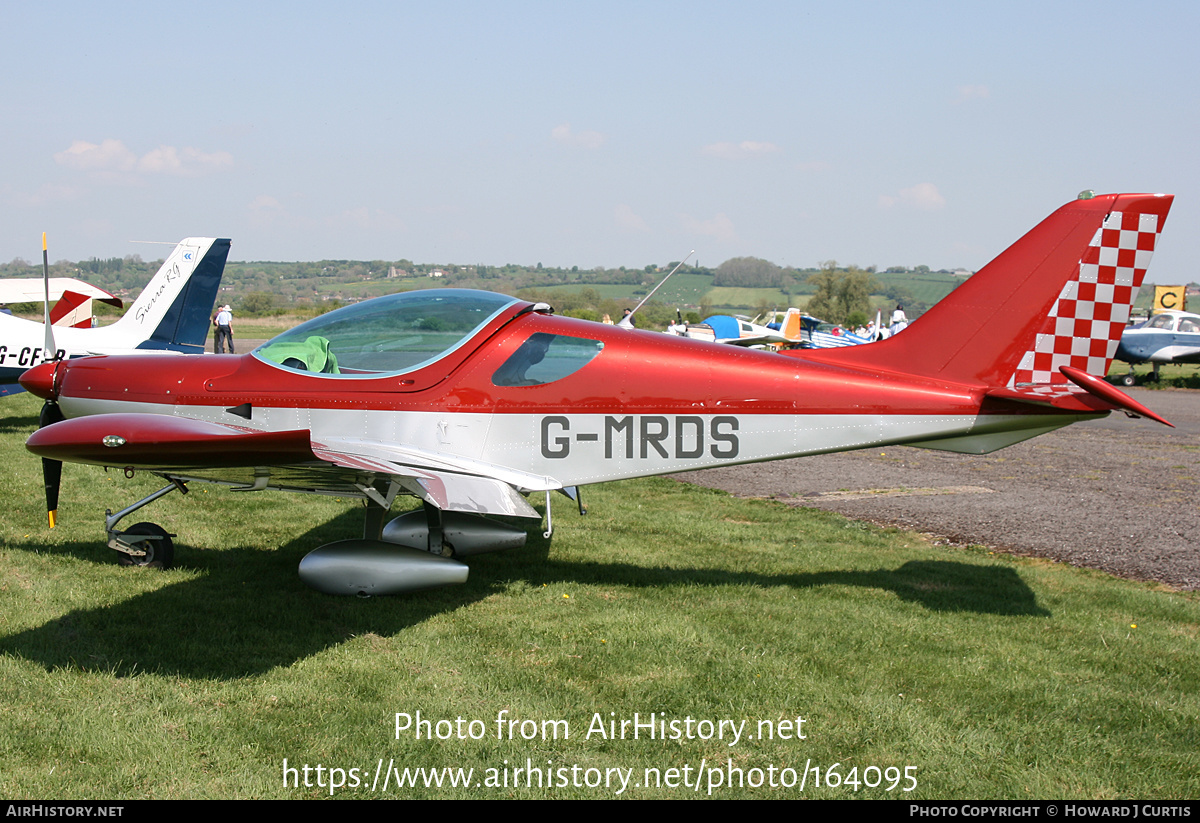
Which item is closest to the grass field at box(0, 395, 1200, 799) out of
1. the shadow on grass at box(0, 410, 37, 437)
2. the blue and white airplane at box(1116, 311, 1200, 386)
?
the shadow on grass at box(0, 410, 37, 437)

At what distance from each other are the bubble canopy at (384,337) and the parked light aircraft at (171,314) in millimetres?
8682

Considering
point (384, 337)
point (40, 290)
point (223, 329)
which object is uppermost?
point (40, 290)

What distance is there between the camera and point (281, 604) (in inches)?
215

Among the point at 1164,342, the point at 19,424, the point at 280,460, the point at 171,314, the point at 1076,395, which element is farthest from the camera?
the point at 1164,342

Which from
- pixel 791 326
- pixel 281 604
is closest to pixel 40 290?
pixel 281 604

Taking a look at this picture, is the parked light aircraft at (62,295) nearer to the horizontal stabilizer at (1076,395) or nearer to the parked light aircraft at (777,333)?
the horizontal stabilizer at (1076,395)

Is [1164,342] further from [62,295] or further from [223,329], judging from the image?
[223,329]

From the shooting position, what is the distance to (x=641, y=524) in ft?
26.5

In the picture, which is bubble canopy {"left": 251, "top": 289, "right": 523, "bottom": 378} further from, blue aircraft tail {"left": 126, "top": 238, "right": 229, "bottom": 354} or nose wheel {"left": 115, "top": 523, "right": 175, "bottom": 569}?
blue aircraft tail {"left": 126, "top": 238, "right": 229, "bottom": 354}

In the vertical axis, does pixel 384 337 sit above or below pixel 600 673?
above

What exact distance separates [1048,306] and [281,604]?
537 centimetres

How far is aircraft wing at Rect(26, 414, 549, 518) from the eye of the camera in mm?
3967

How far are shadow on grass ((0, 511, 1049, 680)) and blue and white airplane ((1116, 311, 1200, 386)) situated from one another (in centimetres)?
2379

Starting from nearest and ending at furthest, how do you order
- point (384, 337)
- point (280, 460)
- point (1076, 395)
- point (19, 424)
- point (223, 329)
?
point (280, 460) → point (1076, 395) → point (384, 337) → point (19, 424) → point (223, 329)
